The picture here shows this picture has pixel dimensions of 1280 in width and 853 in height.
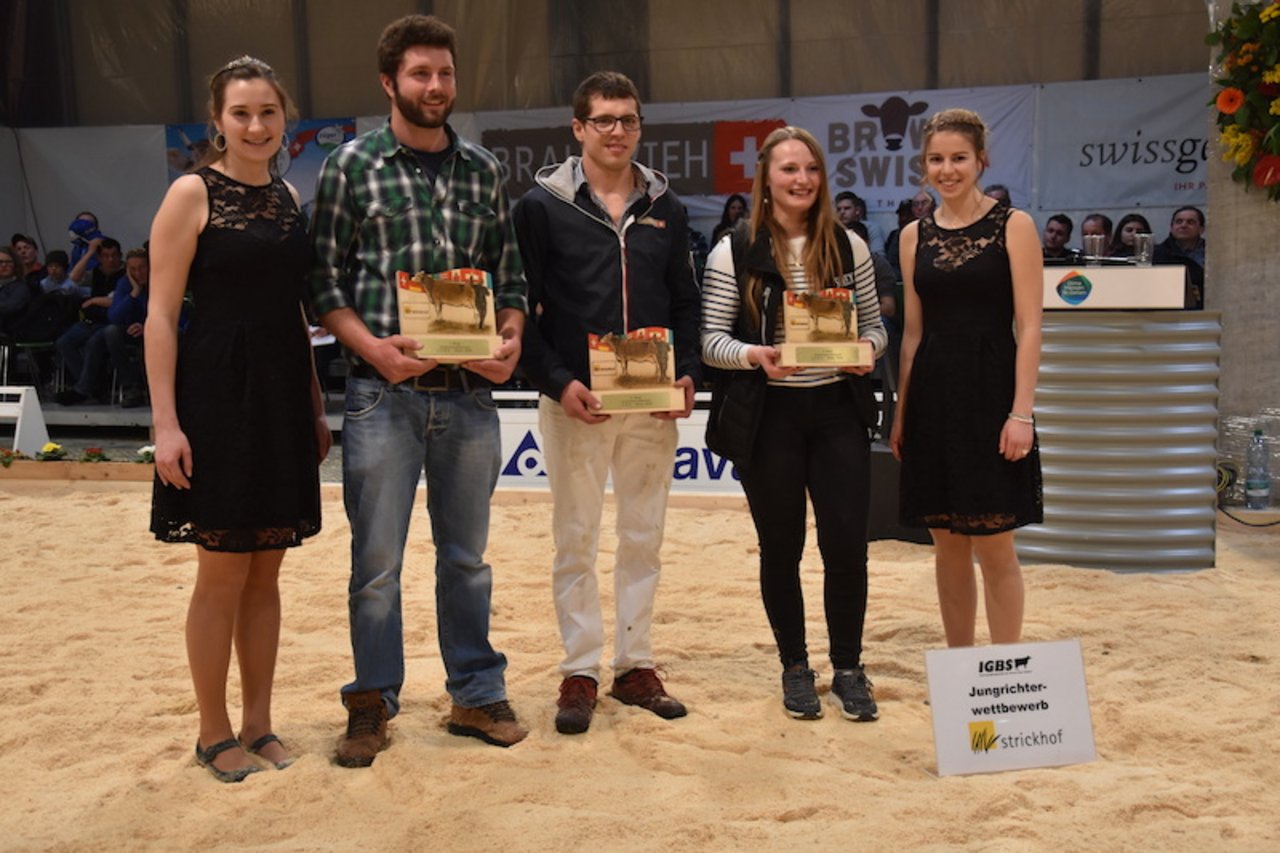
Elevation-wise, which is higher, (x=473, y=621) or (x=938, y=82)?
(x=938, y=82)

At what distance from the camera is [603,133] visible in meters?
3.21

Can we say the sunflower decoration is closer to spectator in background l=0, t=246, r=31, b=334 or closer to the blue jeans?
the blue jeans

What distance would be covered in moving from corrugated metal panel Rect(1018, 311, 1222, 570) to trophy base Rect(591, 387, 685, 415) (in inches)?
89.0

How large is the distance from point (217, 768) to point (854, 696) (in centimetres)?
159

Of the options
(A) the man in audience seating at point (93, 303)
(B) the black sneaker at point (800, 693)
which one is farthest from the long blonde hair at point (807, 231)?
(A) the man in audience seating at point (93, 303)

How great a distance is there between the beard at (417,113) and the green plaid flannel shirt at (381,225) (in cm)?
7

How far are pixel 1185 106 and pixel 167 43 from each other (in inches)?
339

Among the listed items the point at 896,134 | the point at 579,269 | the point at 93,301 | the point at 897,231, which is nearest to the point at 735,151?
the point at 896,134

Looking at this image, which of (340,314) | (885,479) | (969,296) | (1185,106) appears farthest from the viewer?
(1185,106)

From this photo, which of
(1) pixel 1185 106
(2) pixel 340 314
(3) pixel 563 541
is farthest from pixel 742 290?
(1) pixel 1185 106

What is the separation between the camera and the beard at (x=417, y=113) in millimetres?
2955

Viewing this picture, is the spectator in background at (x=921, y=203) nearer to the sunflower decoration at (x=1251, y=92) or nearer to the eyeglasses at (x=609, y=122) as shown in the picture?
the sunflower decoration at (x=1251, y=92)

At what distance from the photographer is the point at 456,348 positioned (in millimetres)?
2924

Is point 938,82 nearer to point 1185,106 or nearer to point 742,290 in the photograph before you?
point 1185,106
